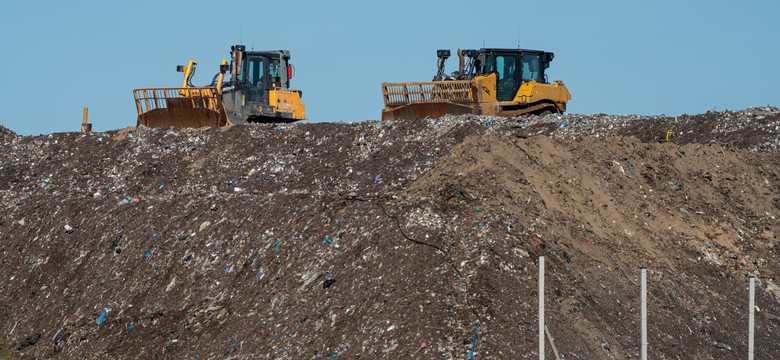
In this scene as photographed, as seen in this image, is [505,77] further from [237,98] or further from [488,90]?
[237,98]

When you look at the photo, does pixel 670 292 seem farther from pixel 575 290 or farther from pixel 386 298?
pixel 386 298

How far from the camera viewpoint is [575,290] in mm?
12867

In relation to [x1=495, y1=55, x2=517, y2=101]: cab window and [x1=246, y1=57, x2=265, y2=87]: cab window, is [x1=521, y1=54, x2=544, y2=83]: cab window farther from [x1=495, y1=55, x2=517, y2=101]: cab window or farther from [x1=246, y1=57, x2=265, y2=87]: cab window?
[x1=246, y1=57, x2=265, y2=87]: cab window

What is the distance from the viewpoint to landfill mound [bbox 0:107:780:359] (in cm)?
1233

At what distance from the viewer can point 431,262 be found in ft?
42.2

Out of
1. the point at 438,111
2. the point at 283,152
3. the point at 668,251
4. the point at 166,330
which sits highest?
the point at 438,111

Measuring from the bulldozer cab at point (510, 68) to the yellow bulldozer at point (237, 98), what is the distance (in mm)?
4715

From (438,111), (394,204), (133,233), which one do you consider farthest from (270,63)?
(394,204)

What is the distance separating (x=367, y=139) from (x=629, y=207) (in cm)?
875

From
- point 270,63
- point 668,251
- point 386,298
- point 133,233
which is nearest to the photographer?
point 386,298

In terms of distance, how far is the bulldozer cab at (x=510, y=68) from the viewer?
92.4ft

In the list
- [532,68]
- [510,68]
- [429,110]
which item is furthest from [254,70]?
[532,68]

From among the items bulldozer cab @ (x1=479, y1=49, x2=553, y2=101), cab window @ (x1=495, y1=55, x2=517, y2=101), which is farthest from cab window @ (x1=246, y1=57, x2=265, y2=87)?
cab window @ (x1=495, y1=55, x2=517, y2=101)

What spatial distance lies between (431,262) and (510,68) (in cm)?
1602
